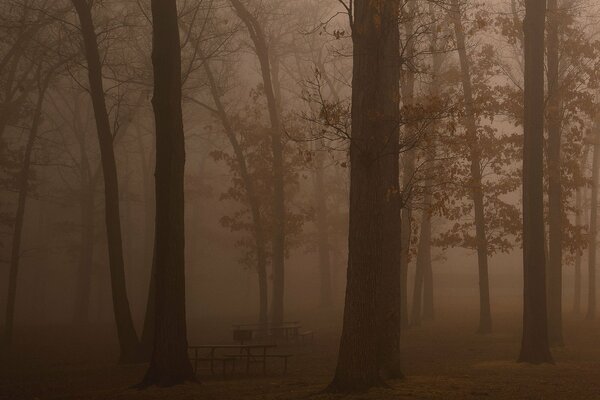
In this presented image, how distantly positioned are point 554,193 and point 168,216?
1251cm

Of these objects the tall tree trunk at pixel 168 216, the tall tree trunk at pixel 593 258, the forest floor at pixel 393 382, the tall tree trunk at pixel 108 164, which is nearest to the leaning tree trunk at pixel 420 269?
the forest floor at pixel 393 382

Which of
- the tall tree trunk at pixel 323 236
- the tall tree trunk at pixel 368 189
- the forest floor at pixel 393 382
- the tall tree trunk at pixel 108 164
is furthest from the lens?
the tall tree trunk at pixel 323 236

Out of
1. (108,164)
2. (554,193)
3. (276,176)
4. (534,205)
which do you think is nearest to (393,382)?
(534,205)

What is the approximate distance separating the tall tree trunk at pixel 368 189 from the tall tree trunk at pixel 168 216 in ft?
12.9

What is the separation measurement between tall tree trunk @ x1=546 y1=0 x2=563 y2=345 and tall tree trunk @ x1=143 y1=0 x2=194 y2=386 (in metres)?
11.3

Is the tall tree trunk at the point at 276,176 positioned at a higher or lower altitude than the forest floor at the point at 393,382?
higher

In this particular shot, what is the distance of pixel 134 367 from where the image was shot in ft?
56.9

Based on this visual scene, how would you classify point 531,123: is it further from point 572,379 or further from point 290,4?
point 290,4

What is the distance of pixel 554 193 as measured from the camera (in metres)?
20.9

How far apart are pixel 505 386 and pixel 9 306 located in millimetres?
19411

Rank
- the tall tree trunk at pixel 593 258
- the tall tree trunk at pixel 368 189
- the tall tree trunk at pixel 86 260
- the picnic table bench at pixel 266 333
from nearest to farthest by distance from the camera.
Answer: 1. the tall tree trunk at pixel 368 189
2. the picnic table bench at pixel 266 333
3. the tall tree trunk at pixel 593 258
4. the tall tree trunk at pixel 86 260

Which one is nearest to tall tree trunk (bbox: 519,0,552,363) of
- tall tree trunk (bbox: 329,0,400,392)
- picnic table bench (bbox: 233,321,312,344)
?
tall tree trunk (bbox: 329,0,400,392)

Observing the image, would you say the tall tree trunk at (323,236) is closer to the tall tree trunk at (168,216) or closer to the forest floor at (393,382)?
the forest floor at (393,382)

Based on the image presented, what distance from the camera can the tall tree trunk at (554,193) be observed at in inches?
794
